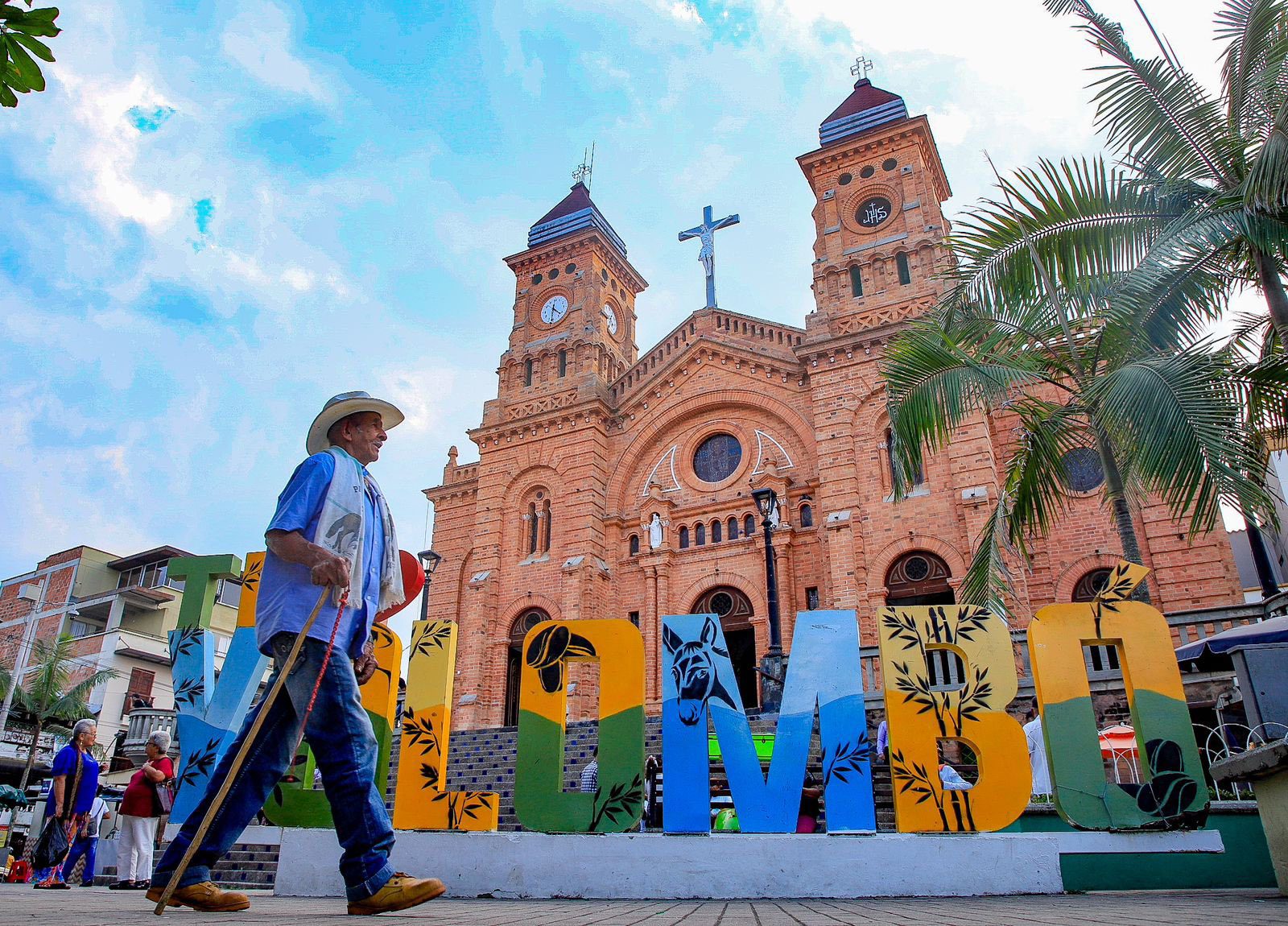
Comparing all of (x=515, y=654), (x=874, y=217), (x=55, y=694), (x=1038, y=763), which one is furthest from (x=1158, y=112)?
(x=55, y=694)

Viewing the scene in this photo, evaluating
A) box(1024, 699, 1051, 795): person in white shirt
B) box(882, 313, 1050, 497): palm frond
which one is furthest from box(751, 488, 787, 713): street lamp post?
box(1024, 699, 1051, 795): person in white shirt

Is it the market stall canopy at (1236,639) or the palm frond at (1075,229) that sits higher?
the palm frond at (1075,229)

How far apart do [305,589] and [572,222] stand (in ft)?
89.2

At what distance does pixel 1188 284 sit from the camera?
9859 millimetres

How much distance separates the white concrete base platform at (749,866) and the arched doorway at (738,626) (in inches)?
578

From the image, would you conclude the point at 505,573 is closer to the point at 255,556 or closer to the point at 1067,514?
the point at 1067,514

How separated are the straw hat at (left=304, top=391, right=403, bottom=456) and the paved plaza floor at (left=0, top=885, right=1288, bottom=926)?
2.17 meters

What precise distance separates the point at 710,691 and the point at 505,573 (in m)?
17.7

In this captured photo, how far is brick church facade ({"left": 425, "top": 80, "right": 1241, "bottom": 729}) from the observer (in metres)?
19.0

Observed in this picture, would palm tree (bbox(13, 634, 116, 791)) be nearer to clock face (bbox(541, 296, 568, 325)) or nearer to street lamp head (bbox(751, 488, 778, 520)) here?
clock face (bbox(541, 296, 568, 325))

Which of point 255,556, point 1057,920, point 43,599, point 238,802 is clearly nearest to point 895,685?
point 1057,920

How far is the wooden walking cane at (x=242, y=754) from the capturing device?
3.27 metres

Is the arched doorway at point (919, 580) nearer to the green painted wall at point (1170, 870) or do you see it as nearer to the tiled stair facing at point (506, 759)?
the tiled stair facing at point (506, 759)

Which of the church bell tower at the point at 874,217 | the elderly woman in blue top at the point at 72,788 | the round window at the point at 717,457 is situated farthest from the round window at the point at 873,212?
the elderly woman in blue top at the point at 72,788
